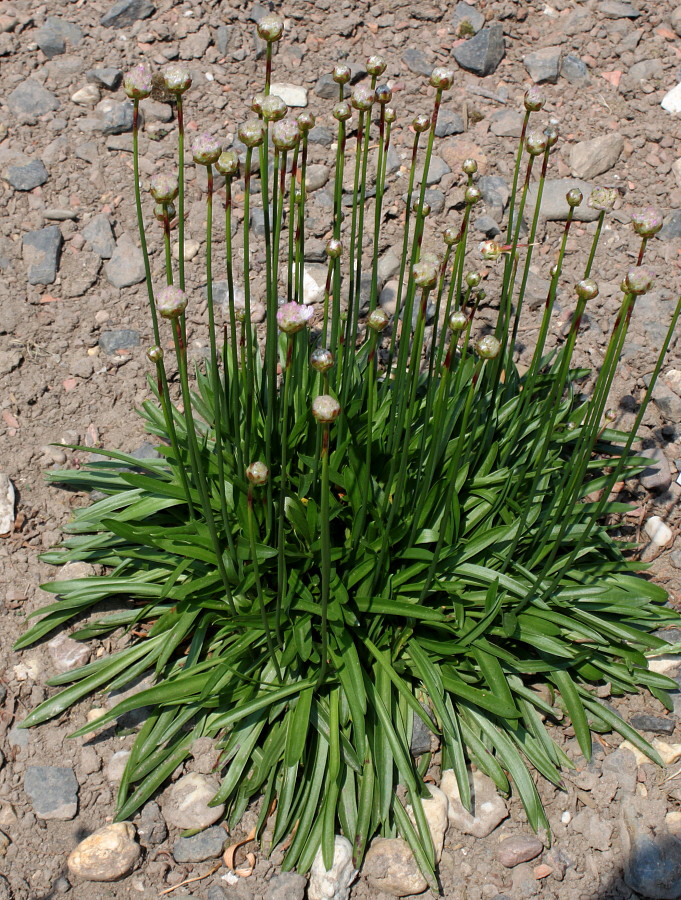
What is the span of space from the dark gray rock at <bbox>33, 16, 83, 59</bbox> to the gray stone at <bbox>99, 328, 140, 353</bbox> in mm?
2334

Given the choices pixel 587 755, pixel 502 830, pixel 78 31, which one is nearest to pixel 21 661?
pixel 502 830

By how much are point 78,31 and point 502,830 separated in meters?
5.40

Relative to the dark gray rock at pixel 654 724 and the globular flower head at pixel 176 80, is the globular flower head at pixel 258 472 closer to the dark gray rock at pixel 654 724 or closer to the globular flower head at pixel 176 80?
the globular flower head at pixel 176 80

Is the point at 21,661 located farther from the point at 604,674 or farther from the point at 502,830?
the point at 604,674

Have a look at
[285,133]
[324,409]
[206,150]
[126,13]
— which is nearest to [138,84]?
[206,150]

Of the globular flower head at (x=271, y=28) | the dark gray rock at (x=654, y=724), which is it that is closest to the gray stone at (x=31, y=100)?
the globular flower head at (x=271, y=28)

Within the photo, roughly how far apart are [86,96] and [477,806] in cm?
473

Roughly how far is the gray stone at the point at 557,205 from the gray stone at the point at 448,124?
0.67 m

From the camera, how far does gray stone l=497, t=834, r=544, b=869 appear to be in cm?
281

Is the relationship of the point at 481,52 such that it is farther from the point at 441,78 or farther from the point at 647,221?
the point at 647,221

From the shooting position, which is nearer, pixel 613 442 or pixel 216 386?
pixel 216 386

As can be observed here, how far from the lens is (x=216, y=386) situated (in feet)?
8.48

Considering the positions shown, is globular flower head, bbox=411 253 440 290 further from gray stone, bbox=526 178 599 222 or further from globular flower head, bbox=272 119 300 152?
gray stone, bbox=526 178 599 222

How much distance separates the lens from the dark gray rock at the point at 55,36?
18.1ft
